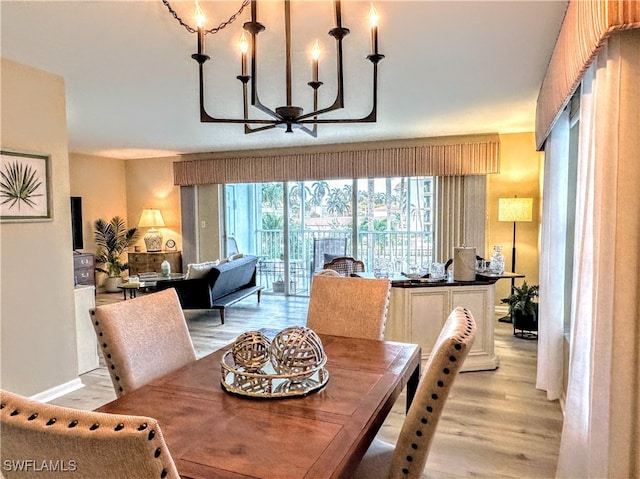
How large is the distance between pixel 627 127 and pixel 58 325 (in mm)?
3662

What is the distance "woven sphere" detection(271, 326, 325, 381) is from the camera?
4.91ft

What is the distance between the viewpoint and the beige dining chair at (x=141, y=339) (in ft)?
5.38

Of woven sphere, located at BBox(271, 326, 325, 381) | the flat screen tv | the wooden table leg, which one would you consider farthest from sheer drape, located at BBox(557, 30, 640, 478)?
the flat screen tv

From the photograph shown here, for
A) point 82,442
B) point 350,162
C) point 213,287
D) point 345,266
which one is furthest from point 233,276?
point 82,442

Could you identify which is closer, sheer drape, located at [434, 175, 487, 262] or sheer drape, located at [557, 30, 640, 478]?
sheer drape, located at [557, 30, 640, 478]

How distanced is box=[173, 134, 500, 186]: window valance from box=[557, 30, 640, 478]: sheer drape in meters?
4.15

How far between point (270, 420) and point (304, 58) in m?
2.49

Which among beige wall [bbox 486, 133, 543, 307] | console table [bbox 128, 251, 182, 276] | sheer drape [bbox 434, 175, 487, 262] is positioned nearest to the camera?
beige wall [bbox 486, 133, 543, 307]

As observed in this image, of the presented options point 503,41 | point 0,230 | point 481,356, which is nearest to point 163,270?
point 0,230

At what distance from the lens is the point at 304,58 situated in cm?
295

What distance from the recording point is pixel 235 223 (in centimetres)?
754

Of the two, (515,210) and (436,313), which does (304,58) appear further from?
(515,210)

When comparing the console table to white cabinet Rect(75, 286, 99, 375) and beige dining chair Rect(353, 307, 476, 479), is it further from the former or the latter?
beige dining chair Rect(353, 307, 476, 479)

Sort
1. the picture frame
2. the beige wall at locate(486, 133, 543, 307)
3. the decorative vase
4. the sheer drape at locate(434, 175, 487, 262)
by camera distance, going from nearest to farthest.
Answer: the picture frame, the beige wall at locate(486, 133, 543, 307), the sheer drape at locate(434, 175, 487, 262), the decorative vase
